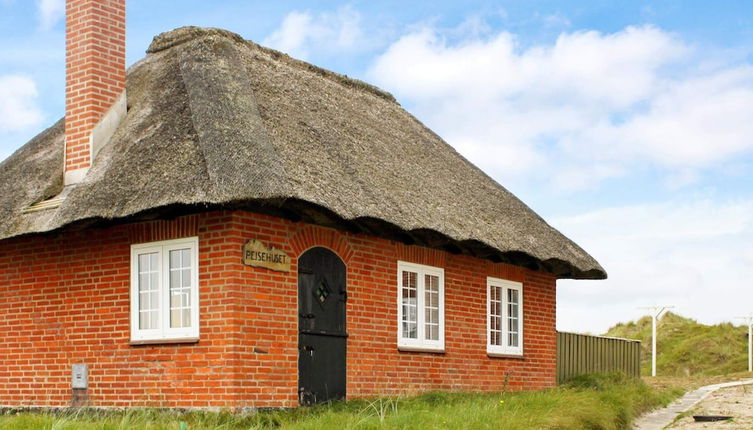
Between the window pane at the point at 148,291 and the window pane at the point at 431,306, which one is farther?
the window pane at the point at 431,306

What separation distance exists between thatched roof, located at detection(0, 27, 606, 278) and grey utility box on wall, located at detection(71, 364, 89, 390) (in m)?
2.02

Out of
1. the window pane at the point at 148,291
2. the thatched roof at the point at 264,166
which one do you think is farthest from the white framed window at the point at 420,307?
the window pane at the point at 148,291

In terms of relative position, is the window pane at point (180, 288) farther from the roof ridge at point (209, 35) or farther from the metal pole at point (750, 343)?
the metal pole at point (750, 343)

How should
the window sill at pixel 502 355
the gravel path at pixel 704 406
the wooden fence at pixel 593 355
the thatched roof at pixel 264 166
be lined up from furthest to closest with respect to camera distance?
the wooden fence at pixel 593 355, the window sill at pixel 502 355, the gravel path at pixel 704 406, the thatched roof at pixel 264 166

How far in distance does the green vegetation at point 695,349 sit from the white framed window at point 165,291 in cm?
2587

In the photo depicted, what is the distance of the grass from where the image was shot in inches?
413

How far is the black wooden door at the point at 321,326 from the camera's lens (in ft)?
42.3

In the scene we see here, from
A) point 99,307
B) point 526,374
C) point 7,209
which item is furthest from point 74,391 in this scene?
point 526,374

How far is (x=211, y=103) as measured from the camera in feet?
42.7

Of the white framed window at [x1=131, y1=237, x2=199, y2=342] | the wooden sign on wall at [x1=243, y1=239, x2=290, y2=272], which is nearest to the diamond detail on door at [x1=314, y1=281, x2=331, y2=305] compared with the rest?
the wooden sign on wall at [x1=243, y1=239, x2=290, y2=272]

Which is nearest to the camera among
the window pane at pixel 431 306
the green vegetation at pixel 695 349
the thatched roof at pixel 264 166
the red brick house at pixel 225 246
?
the thatched roof at pixel 264 166

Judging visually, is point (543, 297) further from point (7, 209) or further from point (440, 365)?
point (7, 209)

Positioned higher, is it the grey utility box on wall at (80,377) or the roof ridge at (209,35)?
→ the roof ridge at (209,35)

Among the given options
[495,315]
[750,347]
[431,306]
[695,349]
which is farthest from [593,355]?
[695,349]
